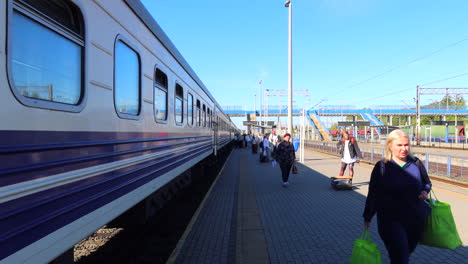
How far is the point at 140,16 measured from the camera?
13.4ft

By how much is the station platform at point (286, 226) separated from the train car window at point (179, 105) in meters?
1.83

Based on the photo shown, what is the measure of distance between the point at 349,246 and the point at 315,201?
2.94 m

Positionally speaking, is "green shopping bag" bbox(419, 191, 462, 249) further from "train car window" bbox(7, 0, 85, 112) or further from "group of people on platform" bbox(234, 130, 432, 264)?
"train car window" bbox(7, 0, 85, 112)

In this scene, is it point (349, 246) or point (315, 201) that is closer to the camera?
point (349, 246)

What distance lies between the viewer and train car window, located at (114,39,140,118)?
341cm

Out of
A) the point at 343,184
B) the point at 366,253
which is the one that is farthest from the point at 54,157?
the point at 343,184

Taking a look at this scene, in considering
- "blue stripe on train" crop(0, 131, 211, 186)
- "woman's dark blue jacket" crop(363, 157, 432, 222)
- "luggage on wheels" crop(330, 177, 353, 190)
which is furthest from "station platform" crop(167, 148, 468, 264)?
"blue stripe on train" crop(0, 131, 211, 186)

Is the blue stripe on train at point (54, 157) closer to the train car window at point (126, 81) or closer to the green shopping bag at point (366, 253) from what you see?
the train car window at point (126, 81)

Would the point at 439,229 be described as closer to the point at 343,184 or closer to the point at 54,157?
the point at 54,157

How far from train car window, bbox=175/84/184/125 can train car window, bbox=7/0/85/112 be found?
3.35 meters

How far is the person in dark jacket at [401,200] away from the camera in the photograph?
2.93 m

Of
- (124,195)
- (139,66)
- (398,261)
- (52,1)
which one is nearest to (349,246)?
(398,261)

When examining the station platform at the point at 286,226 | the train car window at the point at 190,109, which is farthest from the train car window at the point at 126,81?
the train car window at the point at 190,109

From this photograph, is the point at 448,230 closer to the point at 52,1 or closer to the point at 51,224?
the point at 51,224
